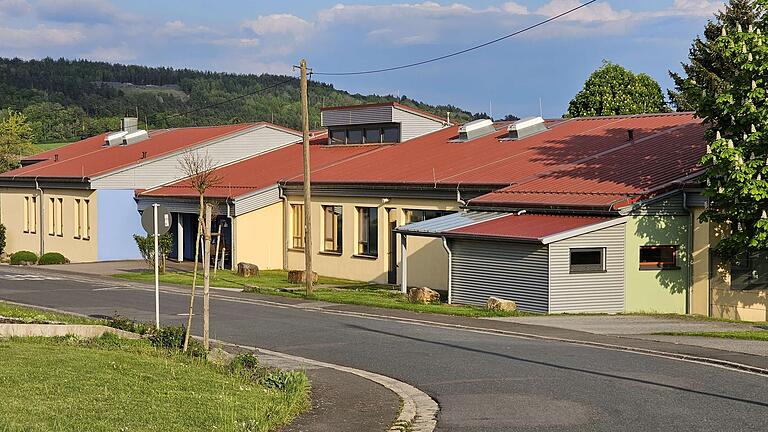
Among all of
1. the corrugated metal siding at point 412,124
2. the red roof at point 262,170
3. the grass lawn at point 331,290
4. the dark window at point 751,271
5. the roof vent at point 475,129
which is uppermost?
the corrugated metal siding at point 412,124

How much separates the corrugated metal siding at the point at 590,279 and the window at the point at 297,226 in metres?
18.4

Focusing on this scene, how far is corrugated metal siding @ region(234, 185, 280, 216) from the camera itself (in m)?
43.8

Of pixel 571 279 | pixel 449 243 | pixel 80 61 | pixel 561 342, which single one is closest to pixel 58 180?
pixel 449 243

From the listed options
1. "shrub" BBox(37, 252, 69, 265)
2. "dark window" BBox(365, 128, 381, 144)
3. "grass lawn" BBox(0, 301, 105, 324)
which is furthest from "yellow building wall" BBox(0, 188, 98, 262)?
"grass lawn" BBox(0, 301, 105, 324)

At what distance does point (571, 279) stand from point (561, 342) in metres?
6.39

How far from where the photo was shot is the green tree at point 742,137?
2498 centimetres

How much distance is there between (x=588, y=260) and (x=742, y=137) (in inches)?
194

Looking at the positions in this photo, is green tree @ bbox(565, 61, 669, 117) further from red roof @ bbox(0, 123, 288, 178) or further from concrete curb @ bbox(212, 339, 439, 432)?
concrete curb @ bbox(212, 339, 439, 432)

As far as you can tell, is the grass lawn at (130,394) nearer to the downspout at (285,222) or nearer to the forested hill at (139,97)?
the downspout at (285,222)

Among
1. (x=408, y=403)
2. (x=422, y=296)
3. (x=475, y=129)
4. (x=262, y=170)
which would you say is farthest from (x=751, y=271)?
(x=262, y=170)

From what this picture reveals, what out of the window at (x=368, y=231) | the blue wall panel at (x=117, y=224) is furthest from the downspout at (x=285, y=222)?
the blue wall panel at (x=117, y=224)

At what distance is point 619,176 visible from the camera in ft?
102

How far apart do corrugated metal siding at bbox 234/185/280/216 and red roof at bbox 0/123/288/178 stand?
10.9m

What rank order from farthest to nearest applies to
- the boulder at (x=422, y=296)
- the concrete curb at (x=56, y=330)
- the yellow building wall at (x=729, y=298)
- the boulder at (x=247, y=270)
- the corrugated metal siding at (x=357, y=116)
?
the corrugated metal siding at (x=357, y=116), the boulder at (x=247, y=270), the boulder at (x=422, y=296), the yellow building wall at (x=729, y=298), the concrete curb at (x=56, y=330)
